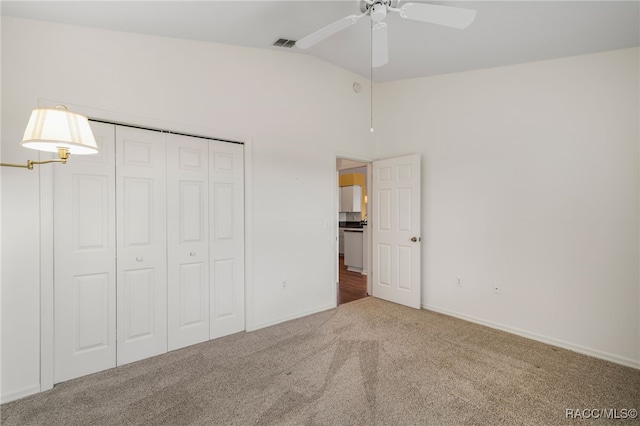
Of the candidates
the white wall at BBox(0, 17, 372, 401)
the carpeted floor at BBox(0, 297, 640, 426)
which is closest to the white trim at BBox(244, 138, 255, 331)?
the white wall at BBox(0, 17, 372, 401)

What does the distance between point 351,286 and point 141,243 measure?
137 inches

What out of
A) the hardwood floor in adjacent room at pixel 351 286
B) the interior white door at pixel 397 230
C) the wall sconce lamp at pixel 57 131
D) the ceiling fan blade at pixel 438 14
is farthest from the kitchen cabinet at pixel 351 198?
the wall sconce lamp at pixel 57 131

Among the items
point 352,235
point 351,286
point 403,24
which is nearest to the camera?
point 403,24

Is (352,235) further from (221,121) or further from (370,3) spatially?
(370,3)

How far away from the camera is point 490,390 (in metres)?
2.18

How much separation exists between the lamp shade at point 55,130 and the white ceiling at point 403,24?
104 cm

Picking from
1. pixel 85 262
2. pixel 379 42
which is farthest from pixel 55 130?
pixel 379 42

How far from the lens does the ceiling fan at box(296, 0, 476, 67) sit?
1.81m

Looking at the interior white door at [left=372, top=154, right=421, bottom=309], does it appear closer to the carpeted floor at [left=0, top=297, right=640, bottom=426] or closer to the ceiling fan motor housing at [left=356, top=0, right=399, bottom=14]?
the carpeted floor at [left=0, top=297, right=640, bottom=426]

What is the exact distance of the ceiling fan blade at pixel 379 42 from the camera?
2.14m

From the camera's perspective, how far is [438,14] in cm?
188

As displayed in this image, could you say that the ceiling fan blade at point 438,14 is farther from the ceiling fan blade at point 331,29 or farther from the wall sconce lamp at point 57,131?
the wall sconce lamp at point 57,131

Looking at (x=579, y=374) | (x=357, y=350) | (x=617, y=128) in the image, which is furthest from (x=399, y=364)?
(x=617, y=128)

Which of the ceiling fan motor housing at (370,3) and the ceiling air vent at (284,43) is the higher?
the ceiling air vent at (284,43)
